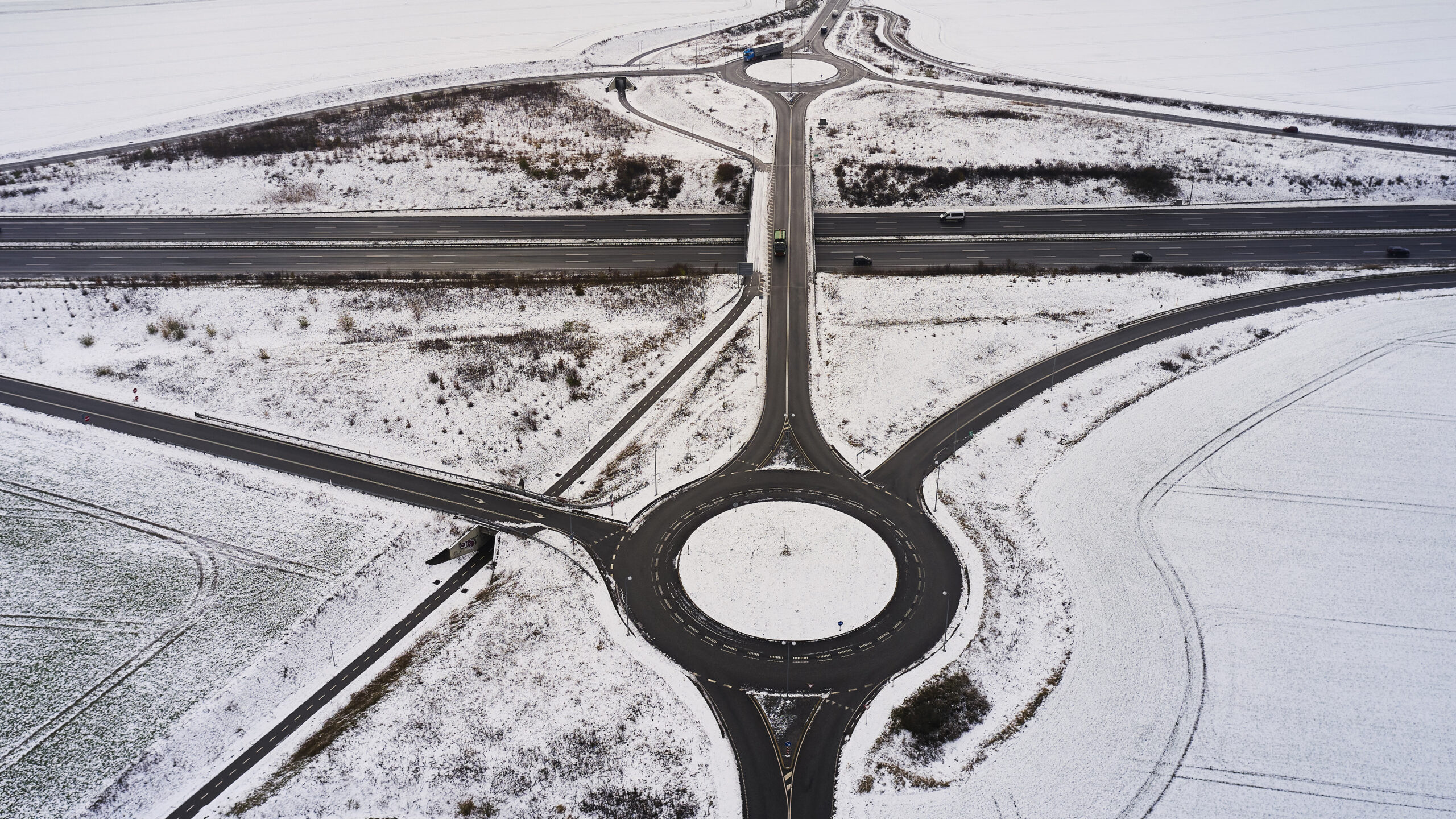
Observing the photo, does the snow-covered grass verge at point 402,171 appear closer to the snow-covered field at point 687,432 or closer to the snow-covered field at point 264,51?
the snow-covered field at point 264,51

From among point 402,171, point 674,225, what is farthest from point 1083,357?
point 402,171

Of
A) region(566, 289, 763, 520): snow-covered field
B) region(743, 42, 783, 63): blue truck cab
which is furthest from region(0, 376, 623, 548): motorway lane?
region(743, 42, 783, 63): blue truck cab

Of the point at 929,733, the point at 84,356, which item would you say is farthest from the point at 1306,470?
the point at 84,356

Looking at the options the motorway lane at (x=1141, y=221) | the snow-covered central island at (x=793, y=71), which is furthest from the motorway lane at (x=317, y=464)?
the snow-covered central island at (x=793, y=71)

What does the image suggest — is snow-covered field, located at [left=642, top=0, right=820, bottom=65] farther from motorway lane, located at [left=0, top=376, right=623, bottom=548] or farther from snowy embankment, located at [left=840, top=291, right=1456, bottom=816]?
motorway lane, located at [left=0, top=376, right=623, bottom=548]

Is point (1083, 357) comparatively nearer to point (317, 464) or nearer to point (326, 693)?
point (326, 693)

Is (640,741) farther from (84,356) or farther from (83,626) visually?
(84,356)
